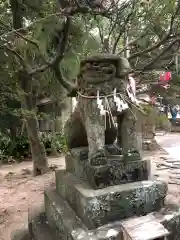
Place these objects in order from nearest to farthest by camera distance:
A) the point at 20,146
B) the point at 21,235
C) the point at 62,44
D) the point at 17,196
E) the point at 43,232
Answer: the point at 43,232, the point at 62,44, the point at 21,235, the point at 17,196, the point at 20,146

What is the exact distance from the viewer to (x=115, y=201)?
1843 mm

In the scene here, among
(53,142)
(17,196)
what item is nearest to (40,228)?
(17,196)

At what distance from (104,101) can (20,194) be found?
2801 mm

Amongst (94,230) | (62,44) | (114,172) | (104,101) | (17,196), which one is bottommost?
(17,196)

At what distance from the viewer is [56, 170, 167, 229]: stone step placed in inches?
70.6

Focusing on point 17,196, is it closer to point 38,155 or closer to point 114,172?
point 38,155

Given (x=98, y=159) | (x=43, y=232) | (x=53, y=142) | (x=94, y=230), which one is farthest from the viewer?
(x=53, y=142)

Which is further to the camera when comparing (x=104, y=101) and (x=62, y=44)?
(x=62, y=44)

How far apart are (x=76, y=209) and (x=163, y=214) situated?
1.99 ft

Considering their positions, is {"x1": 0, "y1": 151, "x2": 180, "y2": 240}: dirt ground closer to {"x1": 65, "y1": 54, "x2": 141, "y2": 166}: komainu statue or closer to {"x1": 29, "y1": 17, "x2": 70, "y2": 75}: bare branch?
{"x1": 65, "y1": 54, "x2": 141, "y2": 166}: komainu statue

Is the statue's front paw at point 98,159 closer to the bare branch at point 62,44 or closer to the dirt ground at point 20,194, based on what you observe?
the dirt ground at point 20,194

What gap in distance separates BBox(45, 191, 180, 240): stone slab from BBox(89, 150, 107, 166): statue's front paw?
1.31 ft

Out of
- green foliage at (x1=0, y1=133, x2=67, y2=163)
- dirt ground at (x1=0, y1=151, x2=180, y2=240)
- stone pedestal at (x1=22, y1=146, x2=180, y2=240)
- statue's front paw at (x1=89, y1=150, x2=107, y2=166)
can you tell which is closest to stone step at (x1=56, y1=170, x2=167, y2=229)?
stone pedestal at (x1=22, y1=146, x2=180, y2=240)

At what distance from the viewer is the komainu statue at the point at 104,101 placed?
1885 millimetres
